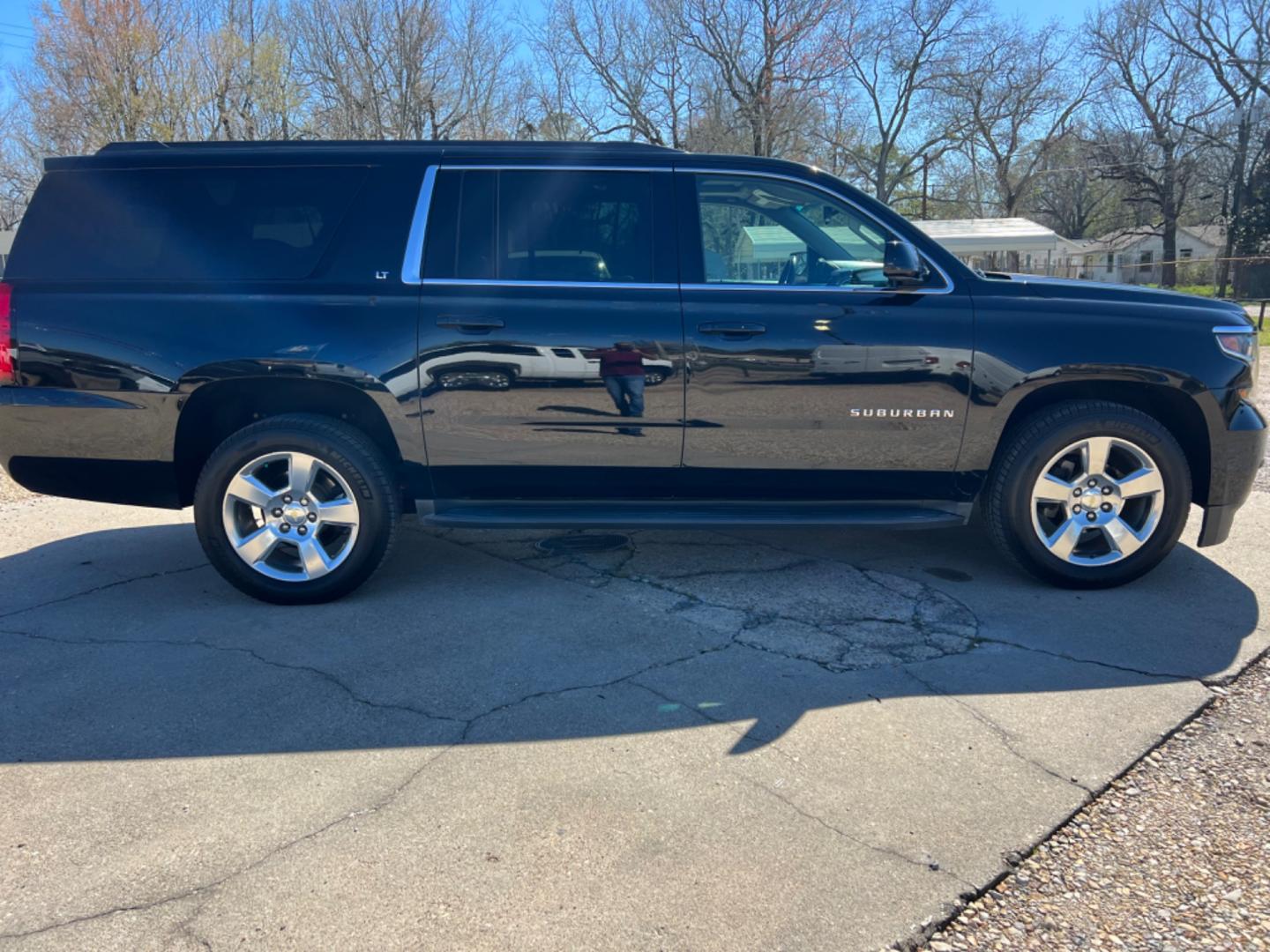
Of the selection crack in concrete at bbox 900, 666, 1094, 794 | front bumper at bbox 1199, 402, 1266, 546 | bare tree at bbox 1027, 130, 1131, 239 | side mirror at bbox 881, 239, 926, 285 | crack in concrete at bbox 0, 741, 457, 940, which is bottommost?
crack in concrete at bbox 0, 741, 457, 940

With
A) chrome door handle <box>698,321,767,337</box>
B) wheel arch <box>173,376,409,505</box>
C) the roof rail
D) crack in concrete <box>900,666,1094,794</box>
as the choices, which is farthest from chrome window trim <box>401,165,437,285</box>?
crack in concrete <box>900,666,1094,794</box>

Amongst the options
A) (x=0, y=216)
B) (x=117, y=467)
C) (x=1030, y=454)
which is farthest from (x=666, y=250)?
(x=0, y=216)

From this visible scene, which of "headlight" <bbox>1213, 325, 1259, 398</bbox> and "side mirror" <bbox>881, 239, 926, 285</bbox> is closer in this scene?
"side mirror" <bbox>881, 239, 926, 285</bbox>

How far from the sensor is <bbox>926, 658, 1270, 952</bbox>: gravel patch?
2.20 metres

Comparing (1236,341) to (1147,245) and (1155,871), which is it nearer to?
(1155,871)

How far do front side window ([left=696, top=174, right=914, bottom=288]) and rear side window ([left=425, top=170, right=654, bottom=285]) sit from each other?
1.00 feet

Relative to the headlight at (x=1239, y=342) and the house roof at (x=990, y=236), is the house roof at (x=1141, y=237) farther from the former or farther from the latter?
the headlight at (x=1239, y=342)

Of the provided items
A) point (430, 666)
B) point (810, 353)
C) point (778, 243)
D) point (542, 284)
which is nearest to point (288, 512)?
point (430, 666)

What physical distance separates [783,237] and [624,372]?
3.32 feet

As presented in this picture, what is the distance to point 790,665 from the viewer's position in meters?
3.62

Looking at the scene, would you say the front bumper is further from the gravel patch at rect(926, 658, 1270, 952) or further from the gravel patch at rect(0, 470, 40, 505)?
the gravel patch at rect(0, 470, 40, 505)

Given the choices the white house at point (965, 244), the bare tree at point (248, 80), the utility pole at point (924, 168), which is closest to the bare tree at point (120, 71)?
the bare tree at point (248, 80)

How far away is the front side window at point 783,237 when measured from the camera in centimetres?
427

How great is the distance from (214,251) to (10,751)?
7.26ft
